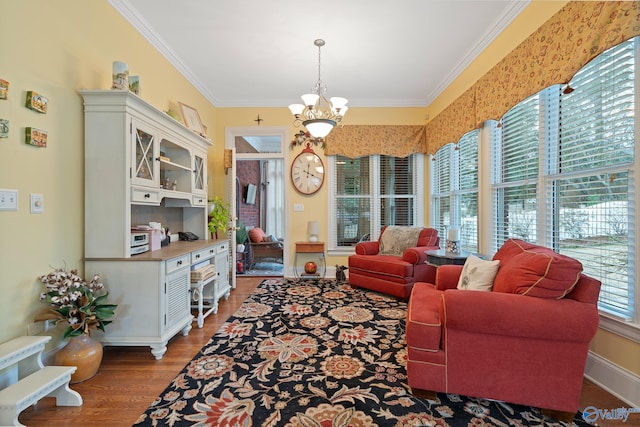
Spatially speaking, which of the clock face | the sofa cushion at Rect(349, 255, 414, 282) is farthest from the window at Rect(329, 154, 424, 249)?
the sofa cushion at Rect(349, 255, 414, 282)

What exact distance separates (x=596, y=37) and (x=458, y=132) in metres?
1.87

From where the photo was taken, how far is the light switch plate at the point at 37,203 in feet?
5.98

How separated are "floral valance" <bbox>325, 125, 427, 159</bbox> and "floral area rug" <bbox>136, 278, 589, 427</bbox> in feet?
9.19

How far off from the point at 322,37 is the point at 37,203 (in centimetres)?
285

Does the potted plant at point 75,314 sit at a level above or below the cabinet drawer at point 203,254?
below

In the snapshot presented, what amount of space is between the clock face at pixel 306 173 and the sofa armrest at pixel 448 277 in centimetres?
280

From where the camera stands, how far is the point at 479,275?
211 cm

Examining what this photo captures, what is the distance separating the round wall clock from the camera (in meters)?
4.92

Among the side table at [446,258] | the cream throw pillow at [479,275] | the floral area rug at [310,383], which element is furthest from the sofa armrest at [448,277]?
the floral area rug at [310,383]

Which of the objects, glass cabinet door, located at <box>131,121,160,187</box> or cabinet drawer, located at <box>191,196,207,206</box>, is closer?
glass cabinet door, located at <box>131,121,160,187</box>

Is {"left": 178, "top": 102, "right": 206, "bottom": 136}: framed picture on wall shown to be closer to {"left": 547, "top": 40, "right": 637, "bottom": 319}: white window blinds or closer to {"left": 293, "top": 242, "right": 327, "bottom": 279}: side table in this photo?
{"left": 293, "top": 242, "right": 327, "bottom": 279}: side table

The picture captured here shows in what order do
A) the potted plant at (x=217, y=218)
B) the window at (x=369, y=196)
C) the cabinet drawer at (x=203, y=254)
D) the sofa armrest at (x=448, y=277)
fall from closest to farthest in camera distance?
the sofa armrest at (x=448, y=277) < the cabinet drawer at (x=203, y=254) < the potted plant at (x=217, y=218) < the window at (x=369, y=196)

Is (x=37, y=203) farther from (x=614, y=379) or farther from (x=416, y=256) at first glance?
(x=614, y=379)

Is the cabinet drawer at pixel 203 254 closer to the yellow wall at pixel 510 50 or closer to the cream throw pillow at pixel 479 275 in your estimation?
the cream throw pillow at pixel 479 275
